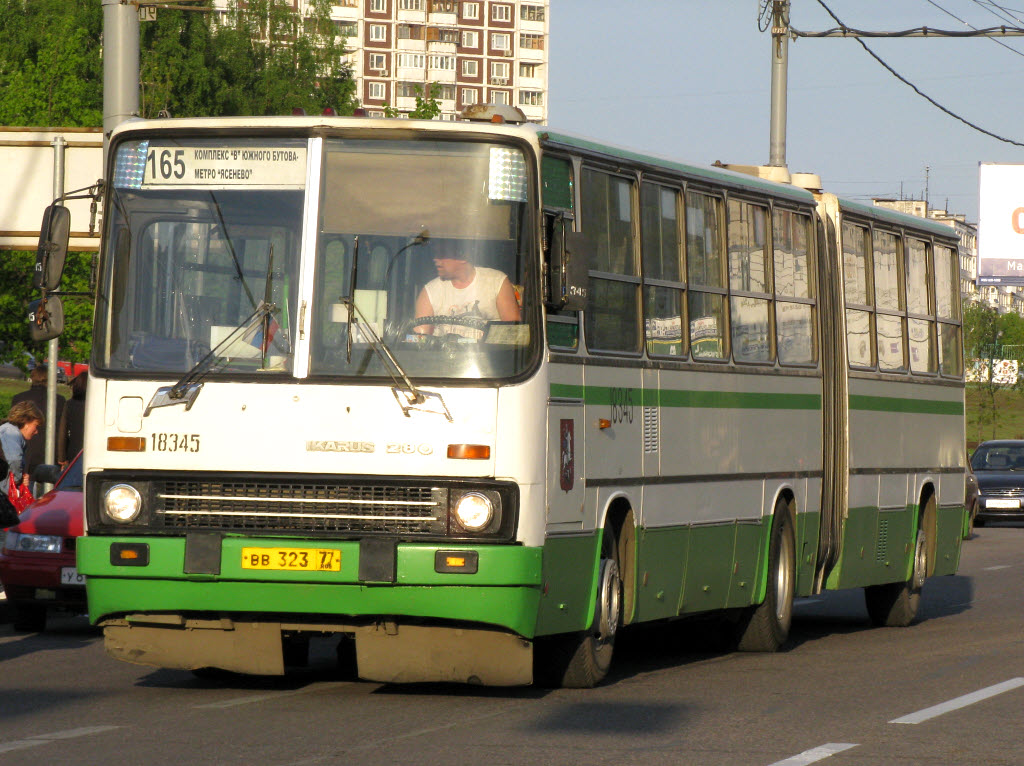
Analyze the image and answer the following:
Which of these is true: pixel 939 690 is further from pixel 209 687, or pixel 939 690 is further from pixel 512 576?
pixel 209 687

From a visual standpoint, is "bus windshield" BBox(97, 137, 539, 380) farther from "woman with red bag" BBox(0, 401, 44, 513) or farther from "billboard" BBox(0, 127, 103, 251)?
"woman with red bag" BBox(0, 401, 44, 513)

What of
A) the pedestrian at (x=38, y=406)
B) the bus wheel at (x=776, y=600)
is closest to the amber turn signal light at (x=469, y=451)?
the bus wheel at (x=776, y=600)

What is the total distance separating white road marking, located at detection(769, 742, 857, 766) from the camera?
8445mm

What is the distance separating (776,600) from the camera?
558 inches

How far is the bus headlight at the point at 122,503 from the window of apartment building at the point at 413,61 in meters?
151

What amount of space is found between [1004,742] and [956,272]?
31.7 feet

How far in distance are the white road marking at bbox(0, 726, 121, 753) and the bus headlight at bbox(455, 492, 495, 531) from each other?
1.86 metres

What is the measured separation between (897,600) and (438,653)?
25.2ft

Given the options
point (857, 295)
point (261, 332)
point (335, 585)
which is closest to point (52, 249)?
point (261, 332)

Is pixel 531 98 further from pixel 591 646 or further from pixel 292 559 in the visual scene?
pixel 292 559

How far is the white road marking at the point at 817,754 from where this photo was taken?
8.45 m

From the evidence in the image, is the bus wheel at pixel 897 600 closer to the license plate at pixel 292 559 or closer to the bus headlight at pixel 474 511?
the bus headlight at pixel 474 511

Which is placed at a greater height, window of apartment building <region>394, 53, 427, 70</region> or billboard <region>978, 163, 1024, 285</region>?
window of apartment building <region>394, 53, 427, 70</region>

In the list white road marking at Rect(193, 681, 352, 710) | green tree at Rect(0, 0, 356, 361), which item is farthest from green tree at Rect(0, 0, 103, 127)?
white road marking at Rect(193, 681, 352, 710)
